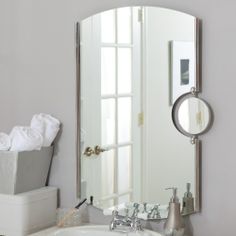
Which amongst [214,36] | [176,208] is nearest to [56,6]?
[214,36]

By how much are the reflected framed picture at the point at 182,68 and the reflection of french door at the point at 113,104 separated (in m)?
0.15

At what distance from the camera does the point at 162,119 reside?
7.48 feet

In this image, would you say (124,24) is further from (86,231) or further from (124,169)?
(86,231)

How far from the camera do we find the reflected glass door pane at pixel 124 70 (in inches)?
93.0

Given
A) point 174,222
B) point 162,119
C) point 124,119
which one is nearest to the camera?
point 174,222

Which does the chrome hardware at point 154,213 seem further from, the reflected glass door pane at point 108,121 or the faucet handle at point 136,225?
the reflected glass door pane at point 108,121

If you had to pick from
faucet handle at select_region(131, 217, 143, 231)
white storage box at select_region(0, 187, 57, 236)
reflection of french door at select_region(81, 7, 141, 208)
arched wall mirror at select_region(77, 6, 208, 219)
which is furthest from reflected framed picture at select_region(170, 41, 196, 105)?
white storage box at select_region(0, 187, 57, 236)

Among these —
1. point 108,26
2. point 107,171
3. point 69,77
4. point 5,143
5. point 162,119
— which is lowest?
point 107,171

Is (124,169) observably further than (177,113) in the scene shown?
Yes

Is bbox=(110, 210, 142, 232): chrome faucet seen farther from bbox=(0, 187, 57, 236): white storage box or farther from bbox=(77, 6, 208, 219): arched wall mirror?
bbox=(0, 187, 57, 236): white storage box

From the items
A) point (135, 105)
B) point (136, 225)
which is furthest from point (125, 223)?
point (135, 105)

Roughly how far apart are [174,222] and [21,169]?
2.28ft

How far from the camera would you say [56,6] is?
2570mm

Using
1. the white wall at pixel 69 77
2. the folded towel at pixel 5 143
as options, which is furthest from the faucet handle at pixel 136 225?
the folded towel at pixel 5 143
